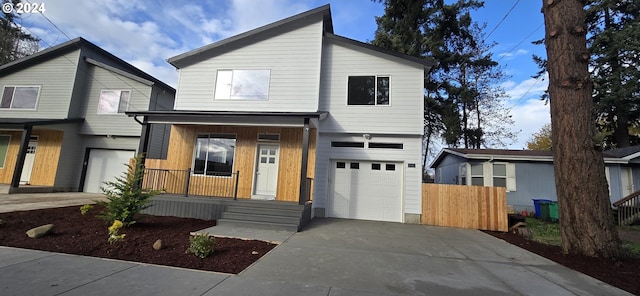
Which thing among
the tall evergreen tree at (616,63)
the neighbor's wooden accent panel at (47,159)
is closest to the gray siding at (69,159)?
the neighbor's wooden accent panel at (47,159)

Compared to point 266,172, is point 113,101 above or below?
above

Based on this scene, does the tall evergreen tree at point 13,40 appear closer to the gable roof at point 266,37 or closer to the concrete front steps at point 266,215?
the gable roof at point 266,37

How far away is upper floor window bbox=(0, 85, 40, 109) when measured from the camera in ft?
45.0

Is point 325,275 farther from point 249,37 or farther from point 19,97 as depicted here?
point 19,97

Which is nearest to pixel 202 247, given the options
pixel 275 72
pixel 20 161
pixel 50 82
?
pixel 275 72

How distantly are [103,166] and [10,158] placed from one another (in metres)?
4.46

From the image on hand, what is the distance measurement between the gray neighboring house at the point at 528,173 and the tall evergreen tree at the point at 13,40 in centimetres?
3139

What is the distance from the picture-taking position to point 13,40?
20312mm

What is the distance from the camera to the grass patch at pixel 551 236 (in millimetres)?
6086

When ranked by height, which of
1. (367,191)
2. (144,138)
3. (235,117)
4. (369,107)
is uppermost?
(369,107)

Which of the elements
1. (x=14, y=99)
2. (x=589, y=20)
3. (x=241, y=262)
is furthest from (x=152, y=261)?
(x=589, y=20)

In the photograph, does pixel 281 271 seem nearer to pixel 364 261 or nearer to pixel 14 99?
pixel 364 261

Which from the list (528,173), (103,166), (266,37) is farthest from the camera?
(103,166)

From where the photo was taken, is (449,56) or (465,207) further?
(449,56)
